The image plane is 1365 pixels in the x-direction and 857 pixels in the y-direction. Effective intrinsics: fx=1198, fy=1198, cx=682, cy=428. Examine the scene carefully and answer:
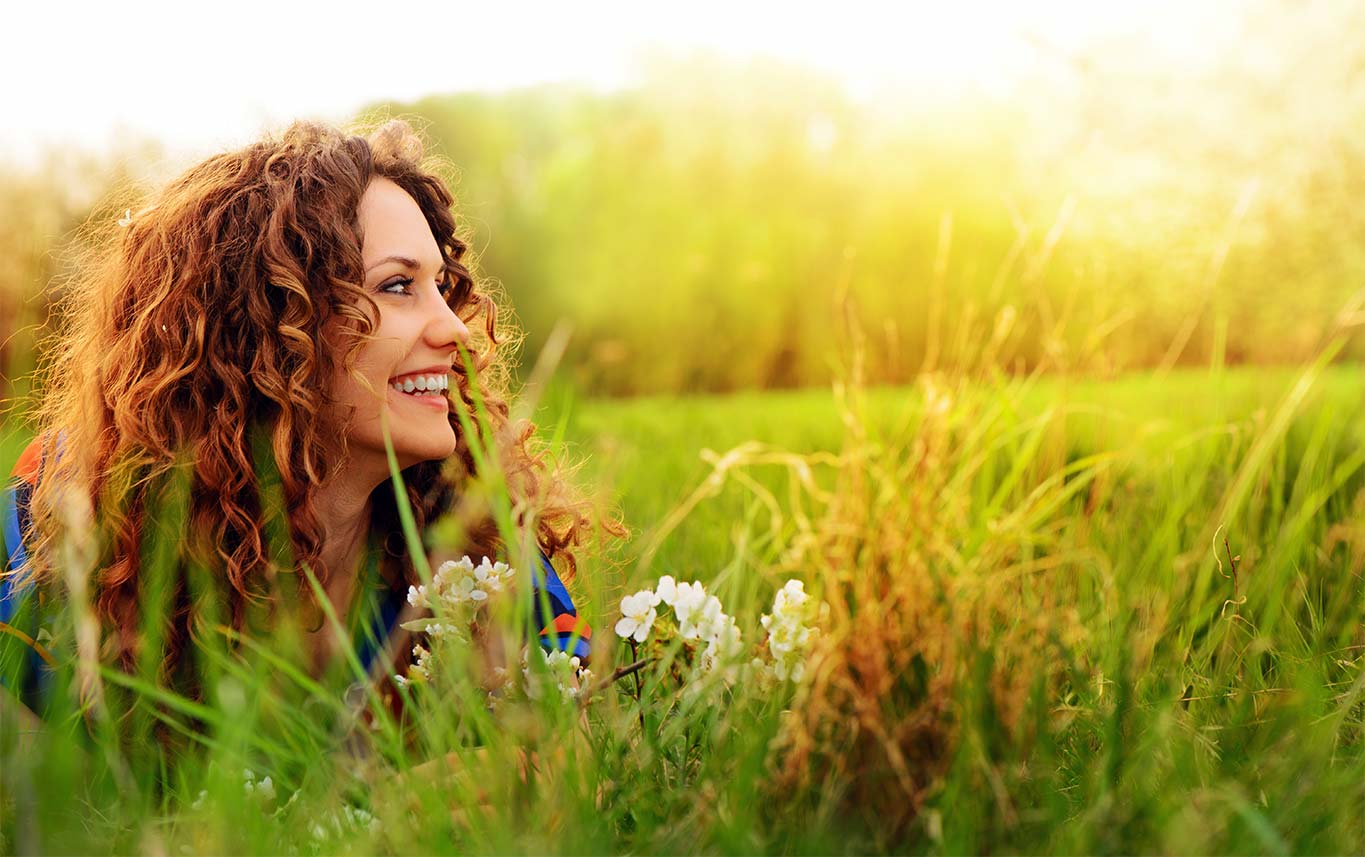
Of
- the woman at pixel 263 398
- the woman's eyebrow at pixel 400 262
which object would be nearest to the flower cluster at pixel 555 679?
the woman at pixel 263 398

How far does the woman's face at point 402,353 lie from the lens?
215 centimetres

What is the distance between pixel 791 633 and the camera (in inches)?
57.9

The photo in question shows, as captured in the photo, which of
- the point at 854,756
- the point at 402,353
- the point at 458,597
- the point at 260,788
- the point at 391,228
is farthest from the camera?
the point at 391,228

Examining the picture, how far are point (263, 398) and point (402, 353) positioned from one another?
30cm

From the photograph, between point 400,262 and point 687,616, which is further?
point 400,262

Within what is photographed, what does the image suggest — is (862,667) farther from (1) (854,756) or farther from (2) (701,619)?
(2) (701,619)

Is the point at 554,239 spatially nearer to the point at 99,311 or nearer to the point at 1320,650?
the point at 99,311

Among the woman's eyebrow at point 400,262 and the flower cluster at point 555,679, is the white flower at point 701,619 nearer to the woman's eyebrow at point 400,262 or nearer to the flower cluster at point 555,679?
the flower cluster at point 555,679

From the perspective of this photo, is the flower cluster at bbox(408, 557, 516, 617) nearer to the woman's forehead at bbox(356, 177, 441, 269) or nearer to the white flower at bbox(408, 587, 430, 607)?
the white flower at bbox(408, 587, 430, 607)

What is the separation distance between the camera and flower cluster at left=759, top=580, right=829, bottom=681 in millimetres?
1456

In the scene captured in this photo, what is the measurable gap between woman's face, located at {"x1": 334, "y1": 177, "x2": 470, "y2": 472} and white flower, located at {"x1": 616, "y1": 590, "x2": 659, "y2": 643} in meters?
0.68

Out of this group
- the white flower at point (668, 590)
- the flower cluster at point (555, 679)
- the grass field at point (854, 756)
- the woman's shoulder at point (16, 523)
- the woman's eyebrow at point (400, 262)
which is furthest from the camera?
the woman's eyebrow at point (400, 262)

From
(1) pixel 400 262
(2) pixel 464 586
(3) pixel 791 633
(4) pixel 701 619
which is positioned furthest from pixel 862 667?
(1) pixel 400 262

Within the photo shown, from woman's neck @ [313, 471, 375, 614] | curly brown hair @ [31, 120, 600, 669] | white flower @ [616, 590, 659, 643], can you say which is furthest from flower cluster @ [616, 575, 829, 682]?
woman's neck @ [313, 471, 375, 614]
